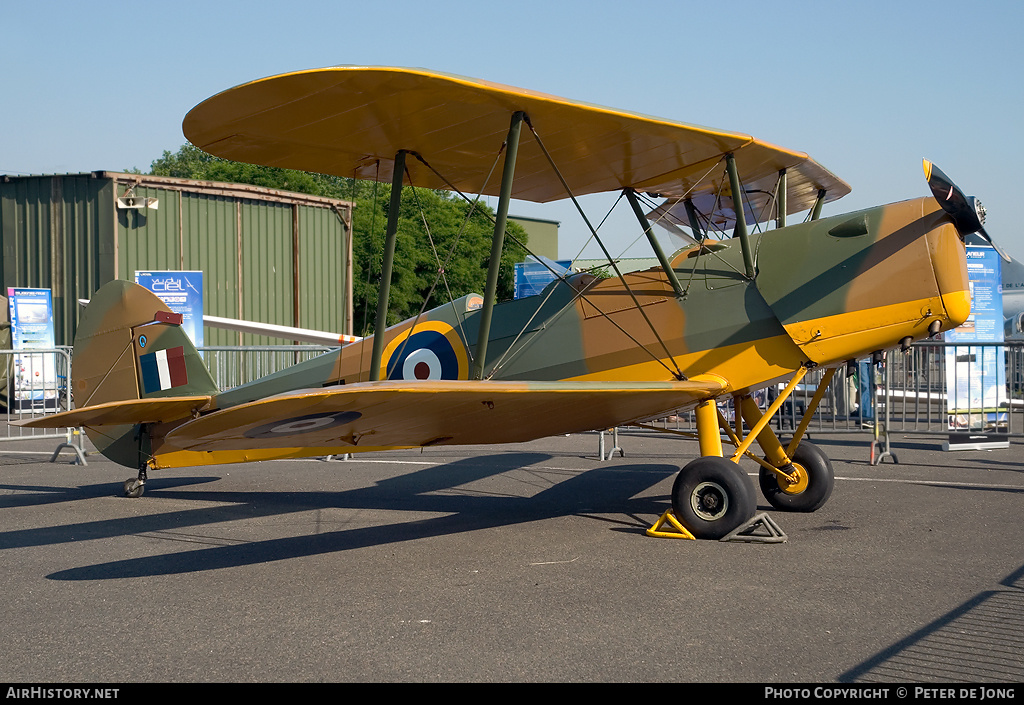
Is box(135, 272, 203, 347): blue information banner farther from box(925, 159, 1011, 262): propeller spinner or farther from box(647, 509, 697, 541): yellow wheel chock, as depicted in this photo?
box(925, 159, 1011, 262): propeller spinner

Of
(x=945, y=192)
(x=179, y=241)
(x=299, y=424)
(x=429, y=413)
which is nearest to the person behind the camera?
(x=299, y=424)

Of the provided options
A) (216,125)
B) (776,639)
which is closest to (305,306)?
(216,125)

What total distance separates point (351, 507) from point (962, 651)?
5.10 m

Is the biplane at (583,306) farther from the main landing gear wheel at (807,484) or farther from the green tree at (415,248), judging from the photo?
the green tree at (415,248)

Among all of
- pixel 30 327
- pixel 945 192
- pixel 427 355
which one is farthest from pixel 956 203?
pixel 30 327

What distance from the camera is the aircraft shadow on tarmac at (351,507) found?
5492 mm

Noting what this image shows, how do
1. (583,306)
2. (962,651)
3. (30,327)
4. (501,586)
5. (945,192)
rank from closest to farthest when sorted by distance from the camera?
(962,651) < (501,586) < (945,192) < (583,306) < (30,327)

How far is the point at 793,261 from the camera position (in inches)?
232

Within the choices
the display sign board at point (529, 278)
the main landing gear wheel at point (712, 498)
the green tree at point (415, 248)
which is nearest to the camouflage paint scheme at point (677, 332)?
the main landing gear wheel at point (712, 498)

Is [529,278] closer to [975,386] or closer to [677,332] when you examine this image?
[975,386]

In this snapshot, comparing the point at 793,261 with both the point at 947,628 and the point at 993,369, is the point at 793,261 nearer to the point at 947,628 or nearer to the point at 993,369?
the point at 947,628

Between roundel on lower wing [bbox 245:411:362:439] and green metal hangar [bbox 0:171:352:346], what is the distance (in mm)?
17843

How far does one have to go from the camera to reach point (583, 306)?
21.2 feet

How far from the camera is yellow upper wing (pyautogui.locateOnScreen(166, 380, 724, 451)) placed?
437cm
